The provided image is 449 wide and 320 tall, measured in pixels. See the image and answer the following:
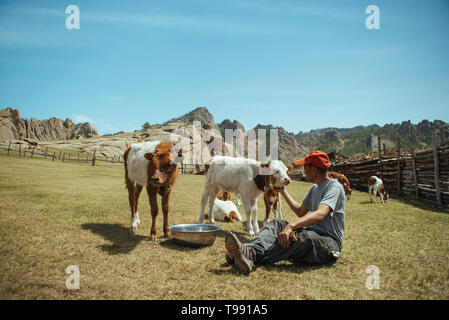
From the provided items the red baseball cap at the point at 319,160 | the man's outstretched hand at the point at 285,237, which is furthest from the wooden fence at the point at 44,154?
the man's outstretched hand at the point at 285,237

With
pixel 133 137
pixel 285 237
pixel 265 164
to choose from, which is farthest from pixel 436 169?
pixel 133 137

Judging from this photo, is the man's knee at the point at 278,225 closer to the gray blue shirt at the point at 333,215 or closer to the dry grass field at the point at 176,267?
the gray blue shirt at the point at 333,215

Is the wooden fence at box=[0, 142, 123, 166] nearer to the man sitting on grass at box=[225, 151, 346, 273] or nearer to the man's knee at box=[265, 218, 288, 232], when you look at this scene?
the man's knee at box=[265, 218, 288, 232]

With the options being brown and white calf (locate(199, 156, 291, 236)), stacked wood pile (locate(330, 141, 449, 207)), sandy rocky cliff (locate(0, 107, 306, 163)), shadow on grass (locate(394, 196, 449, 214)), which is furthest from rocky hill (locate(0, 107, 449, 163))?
brown and white calf (locate(199, 156, 291, 236))

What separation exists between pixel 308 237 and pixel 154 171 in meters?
3.68

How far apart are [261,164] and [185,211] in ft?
14.6

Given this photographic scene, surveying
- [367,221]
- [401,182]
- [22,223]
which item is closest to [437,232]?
[367,221]

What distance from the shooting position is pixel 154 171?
19.5 ft

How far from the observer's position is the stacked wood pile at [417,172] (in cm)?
1332

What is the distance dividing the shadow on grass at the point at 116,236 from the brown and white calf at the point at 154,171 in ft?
1.34

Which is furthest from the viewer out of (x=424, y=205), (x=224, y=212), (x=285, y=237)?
(x=424, y=205)

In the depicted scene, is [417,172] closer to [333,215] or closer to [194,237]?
[333,215]

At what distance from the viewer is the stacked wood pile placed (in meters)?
13.3

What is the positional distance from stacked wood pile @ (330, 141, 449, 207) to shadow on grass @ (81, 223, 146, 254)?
49.6 feet
